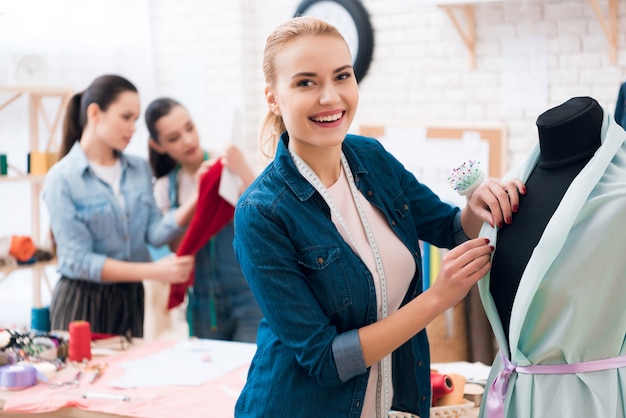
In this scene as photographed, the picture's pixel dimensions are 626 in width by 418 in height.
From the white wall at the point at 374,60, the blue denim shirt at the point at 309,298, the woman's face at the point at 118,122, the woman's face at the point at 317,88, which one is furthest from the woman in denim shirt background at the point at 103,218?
the woman's face at the point at 317,88

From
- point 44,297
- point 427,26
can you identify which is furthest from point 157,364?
point 427,26

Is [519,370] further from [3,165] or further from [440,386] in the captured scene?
[3,165]

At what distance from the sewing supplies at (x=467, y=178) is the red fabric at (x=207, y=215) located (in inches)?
64.3

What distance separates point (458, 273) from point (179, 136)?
2.15m

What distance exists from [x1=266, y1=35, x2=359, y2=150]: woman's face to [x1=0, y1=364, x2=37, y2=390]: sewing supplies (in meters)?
1.32

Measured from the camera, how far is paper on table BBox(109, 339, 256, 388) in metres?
2.41

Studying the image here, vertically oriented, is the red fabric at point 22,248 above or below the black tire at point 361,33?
below

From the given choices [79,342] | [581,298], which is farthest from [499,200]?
[79,342]

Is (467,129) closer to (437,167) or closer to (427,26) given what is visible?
(437,167)

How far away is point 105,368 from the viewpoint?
256 centimetres

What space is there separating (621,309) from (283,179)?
A: 68cm

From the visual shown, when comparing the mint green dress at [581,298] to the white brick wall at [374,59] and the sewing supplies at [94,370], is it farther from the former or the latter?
the white brick wall at [374,59]

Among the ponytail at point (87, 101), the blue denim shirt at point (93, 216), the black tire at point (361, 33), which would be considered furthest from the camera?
the black tire at point (361, 33)

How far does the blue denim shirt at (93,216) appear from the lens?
10.0 feet
